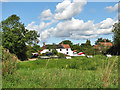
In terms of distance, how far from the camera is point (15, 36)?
107 ft

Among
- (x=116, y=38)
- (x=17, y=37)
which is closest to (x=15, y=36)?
(x=17, y=37)

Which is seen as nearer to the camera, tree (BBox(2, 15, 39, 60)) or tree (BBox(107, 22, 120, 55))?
tree (BBox(2, 15, 39, 60))

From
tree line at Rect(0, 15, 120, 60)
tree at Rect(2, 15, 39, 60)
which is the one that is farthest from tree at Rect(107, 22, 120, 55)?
tree at Rect(2, 15, 39, 60)

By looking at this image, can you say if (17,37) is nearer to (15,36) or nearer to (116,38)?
(15,36)

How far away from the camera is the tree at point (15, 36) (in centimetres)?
3278

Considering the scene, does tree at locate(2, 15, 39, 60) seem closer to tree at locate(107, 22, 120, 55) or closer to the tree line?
the tree line

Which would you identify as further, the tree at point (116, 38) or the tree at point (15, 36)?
the tree at point (116, 38)

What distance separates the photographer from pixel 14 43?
110 feet

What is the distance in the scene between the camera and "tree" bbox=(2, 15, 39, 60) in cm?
3278

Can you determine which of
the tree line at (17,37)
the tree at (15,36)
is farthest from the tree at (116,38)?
the tree at (15,36)

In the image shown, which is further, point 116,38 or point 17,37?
point 116,38

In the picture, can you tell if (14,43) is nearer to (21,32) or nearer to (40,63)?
(21,32)

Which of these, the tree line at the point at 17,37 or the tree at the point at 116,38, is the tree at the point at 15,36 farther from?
the tree at the point at 116,38

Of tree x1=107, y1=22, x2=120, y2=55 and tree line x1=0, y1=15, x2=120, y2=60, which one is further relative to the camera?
tree x1=107, y1=22, x2=120, y2=55
